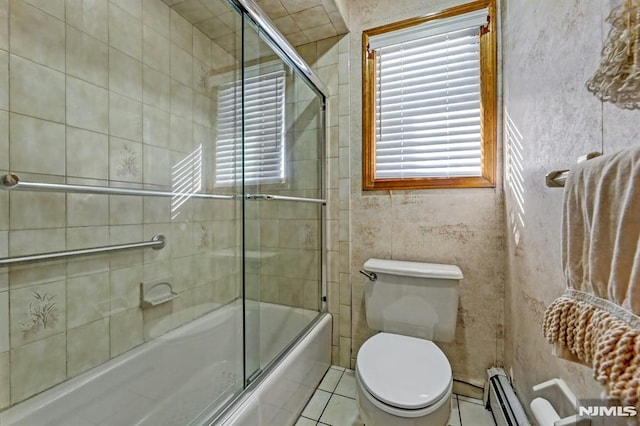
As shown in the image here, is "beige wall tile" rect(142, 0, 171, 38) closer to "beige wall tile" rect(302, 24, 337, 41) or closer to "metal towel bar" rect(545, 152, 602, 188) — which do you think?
"beige wall tile" rect(302, 24, 337, 41)

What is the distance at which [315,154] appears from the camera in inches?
67.1

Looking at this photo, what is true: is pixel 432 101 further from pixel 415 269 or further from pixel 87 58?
pixel 87 58

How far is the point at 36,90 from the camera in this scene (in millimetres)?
953

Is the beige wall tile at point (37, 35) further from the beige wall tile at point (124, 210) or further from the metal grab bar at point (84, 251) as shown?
the metal grab bar at point (84, 251)

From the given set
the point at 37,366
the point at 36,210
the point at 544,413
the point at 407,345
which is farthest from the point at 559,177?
the point at 37,366

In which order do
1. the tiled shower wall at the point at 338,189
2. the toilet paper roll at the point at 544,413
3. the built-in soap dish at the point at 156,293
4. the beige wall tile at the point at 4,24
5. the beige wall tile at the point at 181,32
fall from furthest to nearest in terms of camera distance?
the tiled shower wall at the point at 338,189 < the beige wall tile at the point at 181,32 < the built-in soap dish at the point at 156,293 < the beige wall tile at the point at 4,24 < the toilet paper roll at the point at 544,413

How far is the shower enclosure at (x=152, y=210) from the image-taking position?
3.09ft

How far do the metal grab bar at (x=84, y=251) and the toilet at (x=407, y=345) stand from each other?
1.09 m

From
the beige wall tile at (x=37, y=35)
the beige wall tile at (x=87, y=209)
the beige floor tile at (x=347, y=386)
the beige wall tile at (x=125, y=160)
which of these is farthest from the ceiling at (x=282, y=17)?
the beige floor tile at (x=347, y=386)

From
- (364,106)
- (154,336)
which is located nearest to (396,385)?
(154,336)

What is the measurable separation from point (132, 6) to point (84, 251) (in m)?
1.14

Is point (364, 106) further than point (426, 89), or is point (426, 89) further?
point (364, 106)

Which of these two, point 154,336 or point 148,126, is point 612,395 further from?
point 148,126

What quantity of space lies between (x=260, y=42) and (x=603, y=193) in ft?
4.33
